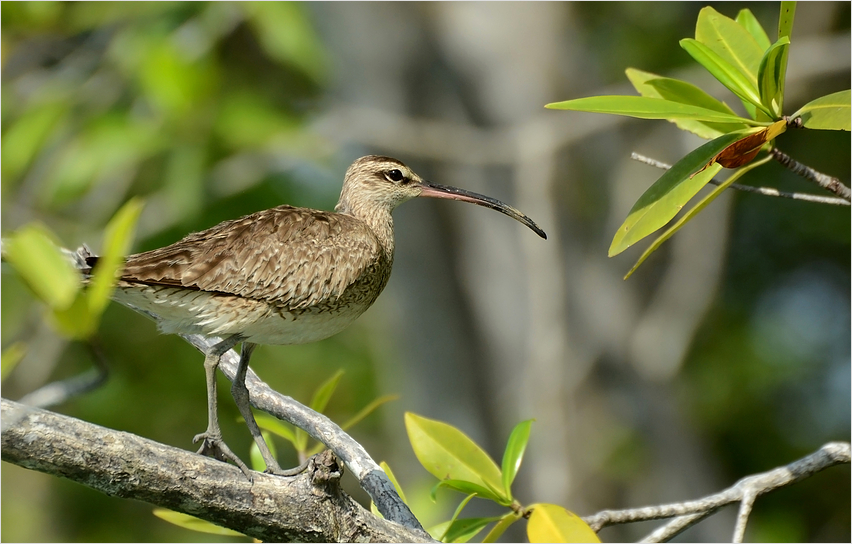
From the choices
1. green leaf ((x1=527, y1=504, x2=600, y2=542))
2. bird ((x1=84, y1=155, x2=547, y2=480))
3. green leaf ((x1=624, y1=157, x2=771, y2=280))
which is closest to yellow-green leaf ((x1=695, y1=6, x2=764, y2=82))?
green leaf ((x1=624, y1=157, x2=771, y2=280))

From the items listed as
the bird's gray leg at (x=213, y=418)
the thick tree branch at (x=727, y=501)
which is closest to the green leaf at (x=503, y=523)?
the thick tree branch at (x=727, y=501)

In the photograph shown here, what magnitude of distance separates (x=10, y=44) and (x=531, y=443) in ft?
19.4

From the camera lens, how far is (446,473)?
3082 millimetres

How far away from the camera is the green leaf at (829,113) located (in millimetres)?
2299

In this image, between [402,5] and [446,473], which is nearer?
[446,473]

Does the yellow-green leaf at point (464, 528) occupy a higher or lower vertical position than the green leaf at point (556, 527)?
higher

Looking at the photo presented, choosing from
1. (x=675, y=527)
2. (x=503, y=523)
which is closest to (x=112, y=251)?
(x=503, y=523)

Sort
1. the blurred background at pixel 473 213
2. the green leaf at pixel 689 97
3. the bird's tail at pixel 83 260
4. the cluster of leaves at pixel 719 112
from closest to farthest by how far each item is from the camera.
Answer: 1. the cluster of leaves at pixel 719 112
2. the bird's tail at pixel 83 260
3. the green leaf at pixel 689 97
4. the blurred background at pixel 473 213

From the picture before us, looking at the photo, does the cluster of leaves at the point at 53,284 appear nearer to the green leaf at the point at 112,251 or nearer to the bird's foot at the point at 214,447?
the green leaf at the point at 112,251

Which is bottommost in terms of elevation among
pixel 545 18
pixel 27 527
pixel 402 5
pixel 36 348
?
pixel 36 348

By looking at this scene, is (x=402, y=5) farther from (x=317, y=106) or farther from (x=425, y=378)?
(x=425, y=378)

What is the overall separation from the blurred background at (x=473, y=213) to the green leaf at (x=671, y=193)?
4018 mm

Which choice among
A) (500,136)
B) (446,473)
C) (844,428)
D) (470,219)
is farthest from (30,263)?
(844,428)

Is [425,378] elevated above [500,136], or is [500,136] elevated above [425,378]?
[500,136]
